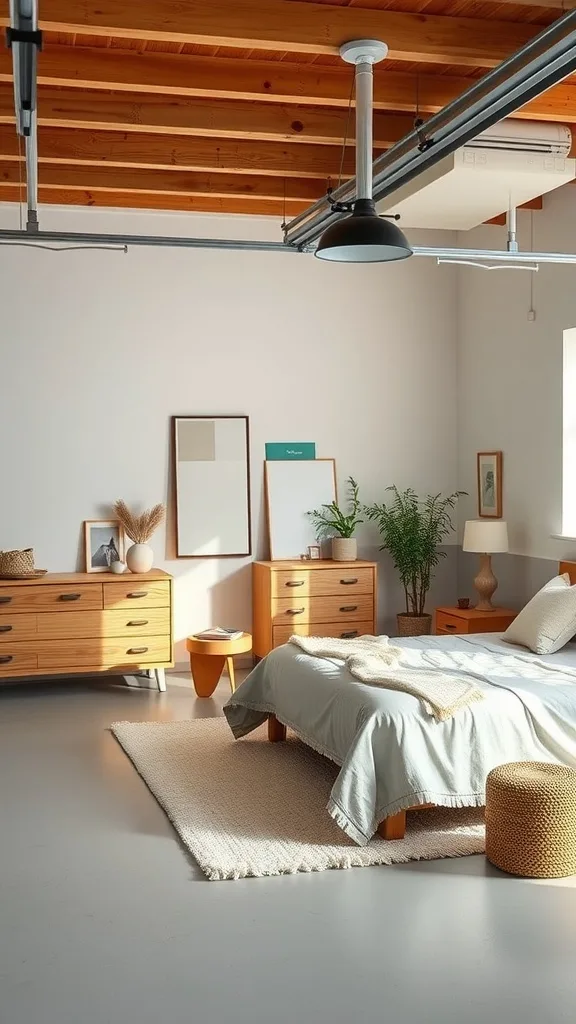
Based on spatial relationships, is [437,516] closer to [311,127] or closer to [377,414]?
[377,414]

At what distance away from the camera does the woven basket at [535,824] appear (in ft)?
13.5

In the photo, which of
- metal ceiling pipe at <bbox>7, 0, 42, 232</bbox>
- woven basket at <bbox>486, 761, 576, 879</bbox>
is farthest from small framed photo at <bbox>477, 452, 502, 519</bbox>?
metal ceiling pipe at <bbox>7, 0, 42, 232</bbox>

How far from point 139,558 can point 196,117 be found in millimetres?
3171

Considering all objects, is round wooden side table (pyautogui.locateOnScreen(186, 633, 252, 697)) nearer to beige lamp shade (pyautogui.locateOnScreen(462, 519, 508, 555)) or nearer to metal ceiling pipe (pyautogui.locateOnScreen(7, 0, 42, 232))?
beige lamp shade (pyautogui.locateOnScreen(462, 519, 508, 555))

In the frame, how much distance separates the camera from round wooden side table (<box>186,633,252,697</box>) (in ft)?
23.1

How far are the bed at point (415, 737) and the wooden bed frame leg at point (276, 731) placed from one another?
66cm

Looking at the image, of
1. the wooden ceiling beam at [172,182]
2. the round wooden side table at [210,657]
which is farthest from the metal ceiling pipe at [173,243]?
the round wooden side table at [210,657]

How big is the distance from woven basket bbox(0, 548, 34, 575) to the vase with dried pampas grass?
70 cm

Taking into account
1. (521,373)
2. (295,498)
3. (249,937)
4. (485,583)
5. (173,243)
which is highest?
(173,243)

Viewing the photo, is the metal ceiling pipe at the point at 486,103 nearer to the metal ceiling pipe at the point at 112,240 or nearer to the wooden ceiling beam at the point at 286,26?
the wooden ceiling beam at the point at 286,26

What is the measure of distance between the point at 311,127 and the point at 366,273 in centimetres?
283

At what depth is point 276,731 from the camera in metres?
6.04

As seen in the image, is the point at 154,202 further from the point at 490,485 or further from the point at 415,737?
the point at 415,737

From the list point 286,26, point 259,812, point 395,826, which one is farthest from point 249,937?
point 286,26
